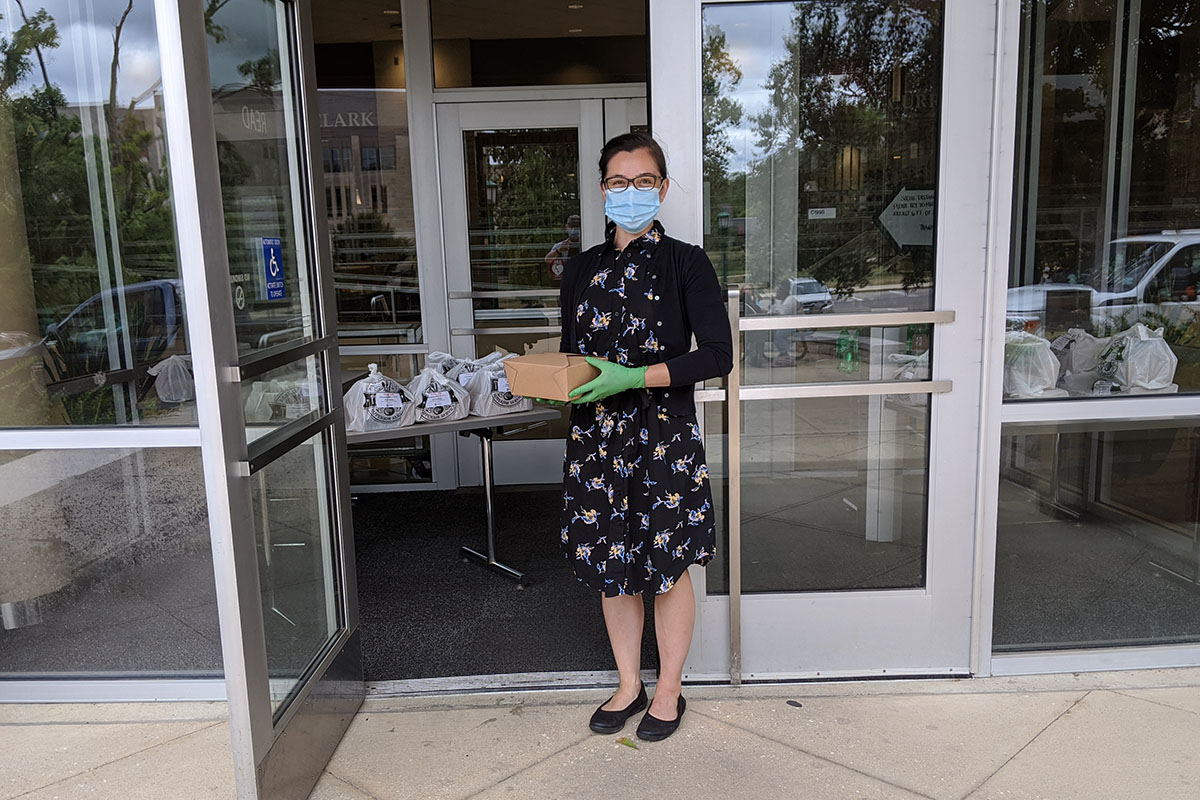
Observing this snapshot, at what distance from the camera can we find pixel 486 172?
4.84 metres

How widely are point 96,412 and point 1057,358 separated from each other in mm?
3111

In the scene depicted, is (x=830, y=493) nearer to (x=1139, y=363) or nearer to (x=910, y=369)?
(x=910, y=369)

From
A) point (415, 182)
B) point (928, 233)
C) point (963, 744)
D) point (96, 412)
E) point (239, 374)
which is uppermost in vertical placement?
point (415, 182)

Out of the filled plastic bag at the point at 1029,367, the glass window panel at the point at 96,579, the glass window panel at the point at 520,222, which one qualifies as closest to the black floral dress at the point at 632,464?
the filled plastic bag at the point at 1029,367

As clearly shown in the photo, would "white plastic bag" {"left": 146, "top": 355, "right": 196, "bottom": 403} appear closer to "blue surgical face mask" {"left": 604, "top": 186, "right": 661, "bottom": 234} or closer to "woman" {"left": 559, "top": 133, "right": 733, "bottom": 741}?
"woman" {"left": 559, "top": 133, "right": 733, "bottom": 741}

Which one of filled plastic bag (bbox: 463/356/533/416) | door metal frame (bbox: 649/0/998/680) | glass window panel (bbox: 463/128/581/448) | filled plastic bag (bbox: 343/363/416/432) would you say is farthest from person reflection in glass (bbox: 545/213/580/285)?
door metal frame (bbox: 649/0/998/680)

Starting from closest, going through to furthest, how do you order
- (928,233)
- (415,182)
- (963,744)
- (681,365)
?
(681,365) → (963,744) → (928,233) → (415,182)

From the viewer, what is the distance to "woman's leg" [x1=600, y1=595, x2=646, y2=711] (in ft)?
8.48

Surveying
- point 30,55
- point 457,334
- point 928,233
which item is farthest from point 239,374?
point 457,334

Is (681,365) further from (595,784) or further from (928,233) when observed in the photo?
(595,784)

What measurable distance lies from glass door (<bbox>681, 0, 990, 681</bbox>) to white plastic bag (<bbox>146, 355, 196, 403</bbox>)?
155 centimetres

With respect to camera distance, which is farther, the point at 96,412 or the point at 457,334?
the point at 457,334

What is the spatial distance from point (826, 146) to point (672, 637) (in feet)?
5.21

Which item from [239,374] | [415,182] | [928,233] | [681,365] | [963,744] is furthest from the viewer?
[415,182]
